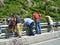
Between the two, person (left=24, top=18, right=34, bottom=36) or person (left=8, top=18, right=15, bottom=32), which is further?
person (left=24, top=18, right=34, bottom=36)

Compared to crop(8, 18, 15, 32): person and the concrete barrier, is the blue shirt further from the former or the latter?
crop(8, 18, 15, 32): person

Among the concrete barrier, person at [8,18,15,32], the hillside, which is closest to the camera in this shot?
the concrete barrier

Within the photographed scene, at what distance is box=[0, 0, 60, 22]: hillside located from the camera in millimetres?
34406

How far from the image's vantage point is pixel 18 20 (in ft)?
55.0

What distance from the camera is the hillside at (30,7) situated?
113ft

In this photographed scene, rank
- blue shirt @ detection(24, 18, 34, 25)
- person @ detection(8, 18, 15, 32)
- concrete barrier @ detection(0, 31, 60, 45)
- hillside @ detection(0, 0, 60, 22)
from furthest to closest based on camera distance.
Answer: hillside @ detection(0, 0, 60, 22) → blue shirt @ detection(24, 18, 34, 25) → person @ detection(8, 18, 15, 32) → concrete barrier @ detection(0, 31, 60, 45)

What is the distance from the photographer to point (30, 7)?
3809 cm

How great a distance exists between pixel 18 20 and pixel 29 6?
72.1 ft

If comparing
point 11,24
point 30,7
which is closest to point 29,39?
point 11,24

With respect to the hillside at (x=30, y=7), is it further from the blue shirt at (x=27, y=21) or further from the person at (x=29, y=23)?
the blue shirt at (x=27, y=21)

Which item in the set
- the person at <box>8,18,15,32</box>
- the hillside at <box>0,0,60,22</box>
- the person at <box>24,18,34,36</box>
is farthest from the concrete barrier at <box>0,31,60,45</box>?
the hillside at <box>0,0,60,22</box>

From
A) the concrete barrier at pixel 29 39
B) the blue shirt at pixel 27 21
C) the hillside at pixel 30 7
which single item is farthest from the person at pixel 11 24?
the hillside at pixel 30 7

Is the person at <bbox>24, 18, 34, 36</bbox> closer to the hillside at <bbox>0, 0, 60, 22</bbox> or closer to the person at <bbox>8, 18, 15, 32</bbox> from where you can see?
the person at <bbox>8, 18, 15, 32</bbox>

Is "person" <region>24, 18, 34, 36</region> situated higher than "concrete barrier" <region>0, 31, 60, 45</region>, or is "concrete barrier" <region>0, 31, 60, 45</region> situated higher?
"person" <region>24, 18, 34, 36</region>
